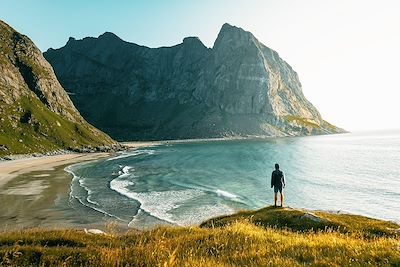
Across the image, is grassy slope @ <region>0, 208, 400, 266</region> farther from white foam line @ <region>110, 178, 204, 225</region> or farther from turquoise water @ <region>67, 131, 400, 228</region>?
white foam line @ <region>110, 178, 204, 225</region>

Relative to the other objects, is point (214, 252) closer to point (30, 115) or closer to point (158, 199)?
point (158, 199)

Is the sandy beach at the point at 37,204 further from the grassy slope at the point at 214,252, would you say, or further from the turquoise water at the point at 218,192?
the grassy slope at the point at 214,252

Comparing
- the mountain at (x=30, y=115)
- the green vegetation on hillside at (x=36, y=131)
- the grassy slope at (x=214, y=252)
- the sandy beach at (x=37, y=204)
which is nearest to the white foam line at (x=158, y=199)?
the sandy beach at (x=37, y=204)

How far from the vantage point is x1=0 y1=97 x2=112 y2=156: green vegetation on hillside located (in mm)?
131500

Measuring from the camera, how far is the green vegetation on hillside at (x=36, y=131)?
132 meters

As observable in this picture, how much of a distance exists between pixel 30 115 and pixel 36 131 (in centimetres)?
915

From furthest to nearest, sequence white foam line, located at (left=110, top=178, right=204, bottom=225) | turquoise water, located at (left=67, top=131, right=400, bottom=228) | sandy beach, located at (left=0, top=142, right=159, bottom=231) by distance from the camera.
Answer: turquoise water, located at (left=67, top=131, right=400, bottom=228), white foam line, located at (left=110, top=178, right=204, bottom=225), sandy beach, located at (left=0, top=142, right=159, bottom=231)

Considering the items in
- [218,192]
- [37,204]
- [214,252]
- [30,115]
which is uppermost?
[30,115]

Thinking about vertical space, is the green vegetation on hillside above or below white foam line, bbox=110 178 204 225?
above

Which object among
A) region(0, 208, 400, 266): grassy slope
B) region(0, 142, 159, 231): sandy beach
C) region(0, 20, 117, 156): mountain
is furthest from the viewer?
region(0, 20, 117, 156): mountain

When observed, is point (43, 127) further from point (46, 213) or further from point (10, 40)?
point (46, 213)

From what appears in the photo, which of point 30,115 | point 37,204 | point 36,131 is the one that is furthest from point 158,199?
A: point 30,115

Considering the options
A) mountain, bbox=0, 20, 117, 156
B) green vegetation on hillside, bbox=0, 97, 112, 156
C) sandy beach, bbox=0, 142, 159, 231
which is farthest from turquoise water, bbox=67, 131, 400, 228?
mountain, bbox=0, 20, 117, 156

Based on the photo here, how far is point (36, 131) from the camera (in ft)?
494
